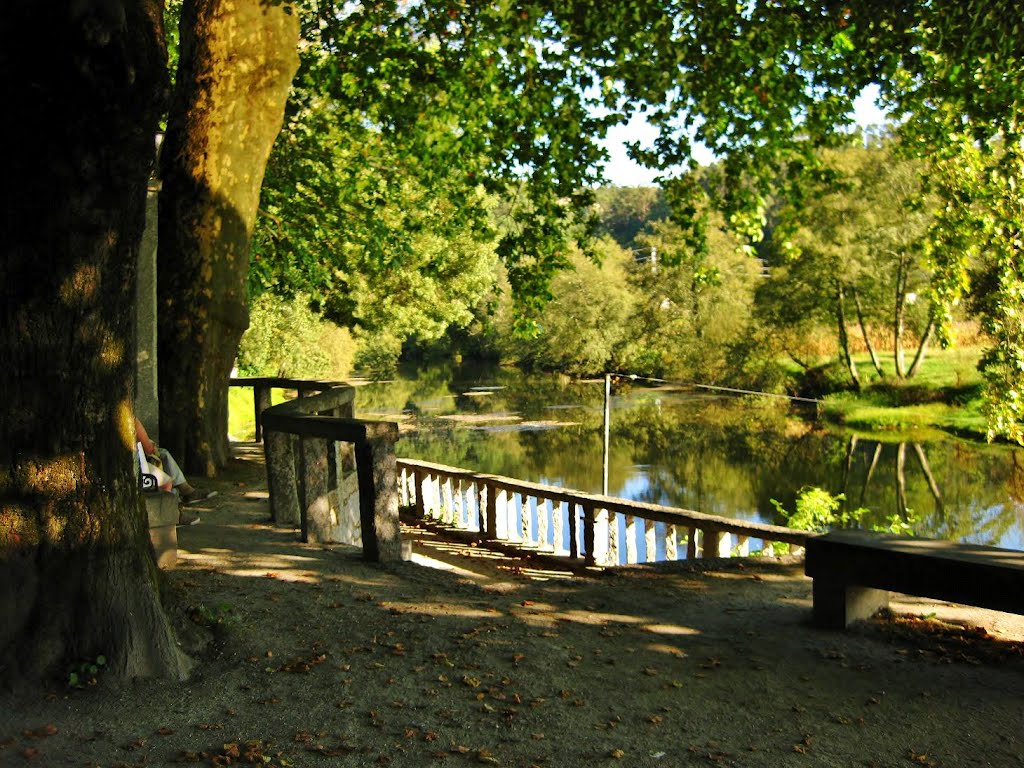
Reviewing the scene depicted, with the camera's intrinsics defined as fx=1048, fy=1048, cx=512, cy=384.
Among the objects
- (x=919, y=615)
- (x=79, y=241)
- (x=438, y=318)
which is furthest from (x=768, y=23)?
(x=438, y=318)

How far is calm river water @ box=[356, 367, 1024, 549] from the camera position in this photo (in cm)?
2266

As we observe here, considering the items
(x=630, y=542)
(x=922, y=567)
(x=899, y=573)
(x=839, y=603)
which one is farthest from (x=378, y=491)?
(x=630, y=542)

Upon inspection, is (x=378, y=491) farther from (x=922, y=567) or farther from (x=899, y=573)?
(x=922, y=567)

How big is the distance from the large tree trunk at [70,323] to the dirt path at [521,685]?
322mm

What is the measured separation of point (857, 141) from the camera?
12.2 m

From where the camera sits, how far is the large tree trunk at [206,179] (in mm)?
10680

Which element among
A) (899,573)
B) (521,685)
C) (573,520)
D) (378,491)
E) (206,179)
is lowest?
(573,520)

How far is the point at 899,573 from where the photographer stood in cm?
540

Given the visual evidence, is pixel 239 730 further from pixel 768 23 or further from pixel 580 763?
pixel 768 23

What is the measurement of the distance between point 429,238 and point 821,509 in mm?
16941

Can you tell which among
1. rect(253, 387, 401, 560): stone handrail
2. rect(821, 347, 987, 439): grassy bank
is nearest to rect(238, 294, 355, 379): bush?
rect(821, 347, 987, 439): grassy bank

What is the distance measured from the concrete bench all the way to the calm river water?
1148 centimetres

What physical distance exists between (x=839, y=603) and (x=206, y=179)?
7692mm

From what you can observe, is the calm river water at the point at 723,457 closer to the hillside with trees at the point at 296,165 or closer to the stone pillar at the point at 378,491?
the hillside with trees at the point at 296,165
